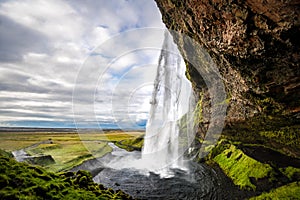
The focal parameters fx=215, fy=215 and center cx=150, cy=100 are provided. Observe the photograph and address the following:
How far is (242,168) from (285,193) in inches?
272

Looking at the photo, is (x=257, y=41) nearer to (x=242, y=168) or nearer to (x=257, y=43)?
(x=257, y=43)

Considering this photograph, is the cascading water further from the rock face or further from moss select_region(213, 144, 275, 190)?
the rock face

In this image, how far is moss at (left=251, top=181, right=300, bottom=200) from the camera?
13.7 meters

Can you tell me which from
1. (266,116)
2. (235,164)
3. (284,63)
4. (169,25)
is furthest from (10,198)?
(235,164)

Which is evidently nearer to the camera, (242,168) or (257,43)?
(257,43)

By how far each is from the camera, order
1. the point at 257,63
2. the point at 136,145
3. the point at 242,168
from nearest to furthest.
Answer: the point at 257,63, the point at 242,168, the point at 136,145

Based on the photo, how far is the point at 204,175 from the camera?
22875 millimetres

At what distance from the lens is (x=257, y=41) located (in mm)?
8867

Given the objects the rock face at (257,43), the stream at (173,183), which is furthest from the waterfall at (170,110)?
the rock face at (257,43)

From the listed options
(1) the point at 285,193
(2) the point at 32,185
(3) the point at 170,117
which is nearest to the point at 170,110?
(3) the point at 170,117

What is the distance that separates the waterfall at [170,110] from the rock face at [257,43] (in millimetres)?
18497

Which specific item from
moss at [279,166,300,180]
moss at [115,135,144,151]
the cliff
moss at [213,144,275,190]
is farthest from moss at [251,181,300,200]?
moss at [115,135,144,151]

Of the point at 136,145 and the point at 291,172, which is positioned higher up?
the point at 291,172

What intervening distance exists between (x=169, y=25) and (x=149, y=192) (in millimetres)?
13766
